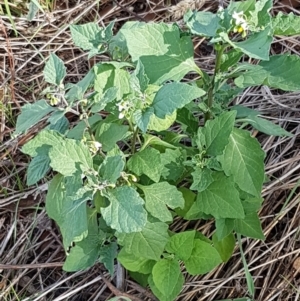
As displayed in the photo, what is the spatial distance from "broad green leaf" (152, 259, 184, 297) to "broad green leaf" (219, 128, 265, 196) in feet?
0.86

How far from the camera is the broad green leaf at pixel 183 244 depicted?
48.8 inches

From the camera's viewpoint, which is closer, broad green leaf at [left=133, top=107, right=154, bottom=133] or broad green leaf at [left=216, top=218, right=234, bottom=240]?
broad green leaf at [left=133, top=107, right=154, bottom=133]

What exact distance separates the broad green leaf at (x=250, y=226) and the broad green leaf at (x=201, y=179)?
8.6 inches

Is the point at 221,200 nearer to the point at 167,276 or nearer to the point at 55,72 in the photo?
the point at 167,276

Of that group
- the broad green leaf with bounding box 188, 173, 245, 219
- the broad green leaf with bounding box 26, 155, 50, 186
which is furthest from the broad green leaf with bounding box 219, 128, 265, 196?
the broad green leaf with bounding box 26, 155, 50, 186

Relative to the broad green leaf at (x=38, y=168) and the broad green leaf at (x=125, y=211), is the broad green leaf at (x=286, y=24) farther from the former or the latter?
the broad green leaf at (x=38, y=168)

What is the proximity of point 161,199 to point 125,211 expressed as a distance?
0.14 metres

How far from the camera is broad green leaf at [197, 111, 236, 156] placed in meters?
1.07

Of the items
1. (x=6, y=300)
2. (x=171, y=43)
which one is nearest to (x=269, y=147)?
(x=171, y=43)

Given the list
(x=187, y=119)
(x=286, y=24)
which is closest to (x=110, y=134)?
(x=187, y=119)

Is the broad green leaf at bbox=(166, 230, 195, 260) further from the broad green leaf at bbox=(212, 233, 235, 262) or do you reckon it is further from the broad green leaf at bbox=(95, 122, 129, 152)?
the broad green leaf at bbox=(95, 122, 129, 152)

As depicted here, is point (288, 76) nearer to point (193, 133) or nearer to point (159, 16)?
point (193, 133)

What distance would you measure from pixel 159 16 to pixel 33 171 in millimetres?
910

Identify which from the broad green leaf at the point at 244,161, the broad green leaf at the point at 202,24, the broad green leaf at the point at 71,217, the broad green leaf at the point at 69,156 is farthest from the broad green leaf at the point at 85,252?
the broad green leaf at the point at 202,24
